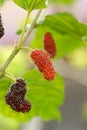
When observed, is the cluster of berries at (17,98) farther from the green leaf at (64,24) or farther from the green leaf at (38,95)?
the green leaf at (64,24)

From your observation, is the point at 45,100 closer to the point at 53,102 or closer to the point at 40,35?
the point at 53,102

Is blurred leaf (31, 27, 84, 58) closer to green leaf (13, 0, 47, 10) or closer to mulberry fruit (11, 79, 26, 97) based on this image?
green leaf (13, 0, 47, 10)

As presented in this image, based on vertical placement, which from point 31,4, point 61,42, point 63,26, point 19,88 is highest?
point 31,4

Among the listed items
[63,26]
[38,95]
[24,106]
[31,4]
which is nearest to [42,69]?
[24,106]

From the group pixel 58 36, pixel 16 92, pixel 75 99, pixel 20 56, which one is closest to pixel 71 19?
pixel 58 36

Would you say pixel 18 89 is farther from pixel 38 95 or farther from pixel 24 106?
pixel 38 95

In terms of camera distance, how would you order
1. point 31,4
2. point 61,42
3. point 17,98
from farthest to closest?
point 61,42, point 31,4, point 17,98
